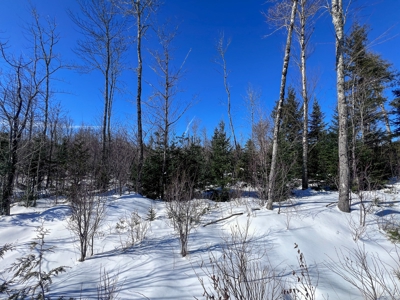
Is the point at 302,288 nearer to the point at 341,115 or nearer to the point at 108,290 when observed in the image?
the point at 108,290

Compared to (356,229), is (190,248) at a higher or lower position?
lower

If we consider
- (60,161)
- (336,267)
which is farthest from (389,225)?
(60,161)

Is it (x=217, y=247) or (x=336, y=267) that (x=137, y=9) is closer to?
(x=217, y=247)

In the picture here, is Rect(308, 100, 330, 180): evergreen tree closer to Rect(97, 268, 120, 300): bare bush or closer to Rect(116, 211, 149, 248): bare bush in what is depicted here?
Rect(116, 211, 149, 248): bare bush

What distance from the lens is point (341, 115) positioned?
5.95 meters

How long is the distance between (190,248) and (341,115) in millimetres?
5814

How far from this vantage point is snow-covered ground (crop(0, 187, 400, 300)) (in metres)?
2.77

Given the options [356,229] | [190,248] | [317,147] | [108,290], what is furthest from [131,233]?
[317,147]

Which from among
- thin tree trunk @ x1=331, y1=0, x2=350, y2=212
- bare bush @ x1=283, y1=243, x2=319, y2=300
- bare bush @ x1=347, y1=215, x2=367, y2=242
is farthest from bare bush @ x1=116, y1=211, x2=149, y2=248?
thin tree trunk @ x1=331, y1=0, x2=350, y2=212

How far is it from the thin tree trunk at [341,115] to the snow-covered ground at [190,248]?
1.63ft

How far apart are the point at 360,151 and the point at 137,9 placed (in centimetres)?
1363

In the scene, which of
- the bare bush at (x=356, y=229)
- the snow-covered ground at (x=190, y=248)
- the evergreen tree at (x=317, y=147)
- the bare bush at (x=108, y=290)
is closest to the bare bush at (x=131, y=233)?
the snow-covered ground at (x=190, y=248)

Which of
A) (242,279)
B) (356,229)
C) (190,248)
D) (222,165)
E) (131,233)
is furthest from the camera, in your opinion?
(222,165)

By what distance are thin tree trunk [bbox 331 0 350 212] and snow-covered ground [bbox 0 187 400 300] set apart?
1.63 feet
